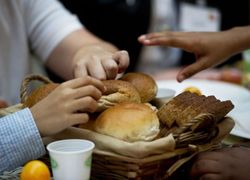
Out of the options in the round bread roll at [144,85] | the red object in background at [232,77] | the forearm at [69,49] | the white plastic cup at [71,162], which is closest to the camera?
the white plastic cup at [71,162]

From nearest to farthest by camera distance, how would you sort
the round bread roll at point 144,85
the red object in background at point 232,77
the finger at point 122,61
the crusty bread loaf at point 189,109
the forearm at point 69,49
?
the crusty bread loaf at point 189,109
the round bread roll at point 144,85
the finger at point 122,61
the forearm at point 69,49
the red object in background at point 232,77

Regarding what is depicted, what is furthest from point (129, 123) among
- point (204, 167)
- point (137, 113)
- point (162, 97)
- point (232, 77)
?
point (232, 77)

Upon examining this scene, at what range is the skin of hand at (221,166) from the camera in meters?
0.71

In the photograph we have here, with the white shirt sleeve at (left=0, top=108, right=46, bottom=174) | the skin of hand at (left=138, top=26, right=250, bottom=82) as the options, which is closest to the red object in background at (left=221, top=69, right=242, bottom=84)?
the skin of hand at (left=138, top=26, right=250, bottom=82)

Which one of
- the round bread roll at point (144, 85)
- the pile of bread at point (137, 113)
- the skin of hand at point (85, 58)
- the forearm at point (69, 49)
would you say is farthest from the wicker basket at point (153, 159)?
the forearm at point (69, 49)

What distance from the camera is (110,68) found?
96cm

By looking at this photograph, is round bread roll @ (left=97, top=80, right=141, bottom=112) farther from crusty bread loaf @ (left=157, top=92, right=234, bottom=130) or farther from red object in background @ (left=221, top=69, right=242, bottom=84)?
red object in background @ (left=221, top=69, right=242, bottom=84)

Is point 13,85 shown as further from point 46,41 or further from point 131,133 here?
point 131,133

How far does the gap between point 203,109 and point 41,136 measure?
26 cm

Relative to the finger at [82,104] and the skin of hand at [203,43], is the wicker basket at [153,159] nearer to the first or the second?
the finger at [82,104]

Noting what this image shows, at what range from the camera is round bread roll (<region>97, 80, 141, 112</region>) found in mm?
805

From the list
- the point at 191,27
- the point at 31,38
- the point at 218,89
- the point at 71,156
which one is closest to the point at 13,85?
the point at 31,38

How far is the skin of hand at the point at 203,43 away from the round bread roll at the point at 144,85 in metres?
0.12

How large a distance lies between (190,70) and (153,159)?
370 mm
